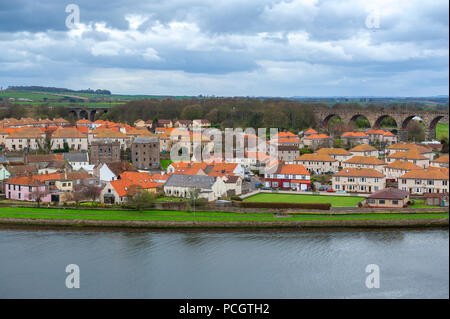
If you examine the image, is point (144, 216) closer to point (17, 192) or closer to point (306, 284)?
point (17, 192)

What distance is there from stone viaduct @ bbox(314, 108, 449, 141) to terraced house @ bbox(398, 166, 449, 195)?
8.12 m

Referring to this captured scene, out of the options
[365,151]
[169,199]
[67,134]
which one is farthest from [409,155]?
[67,134]

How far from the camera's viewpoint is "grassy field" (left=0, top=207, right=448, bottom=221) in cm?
1302

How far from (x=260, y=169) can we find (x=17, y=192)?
8.48 m

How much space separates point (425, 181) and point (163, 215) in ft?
22.3

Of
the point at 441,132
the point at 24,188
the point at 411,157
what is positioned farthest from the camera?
the point at 441,132

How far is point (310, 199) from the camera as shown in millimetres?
15133

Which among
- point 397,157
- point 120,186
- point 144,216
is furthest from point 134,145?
point 397,157

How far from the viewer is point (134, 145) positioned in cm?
2195

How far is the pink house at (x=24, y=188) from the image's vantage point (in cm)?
1547

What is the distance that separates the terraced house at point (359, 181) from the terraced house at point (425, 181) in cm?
107
